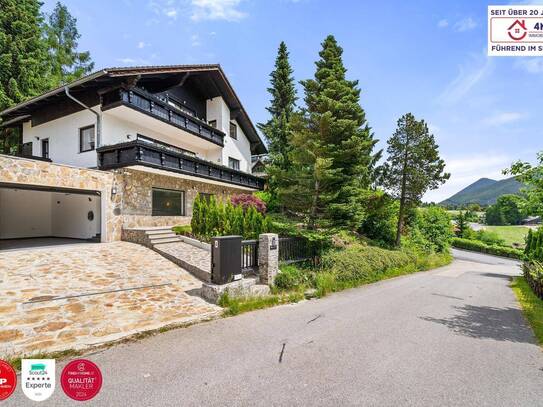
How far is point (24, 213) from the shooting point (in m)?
16.3

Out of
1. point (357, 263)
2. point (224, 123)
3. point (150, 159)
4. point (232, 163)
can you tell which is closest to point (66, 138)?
point (150, 159)

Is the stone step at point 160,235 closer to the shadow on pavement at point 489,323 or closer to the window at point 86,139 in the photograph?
the window at point 86,139

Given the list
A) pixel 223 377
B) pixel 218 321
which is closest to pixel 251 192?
pixel 218 321

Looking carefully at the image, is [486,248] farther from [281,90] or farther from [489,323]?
[489,323]

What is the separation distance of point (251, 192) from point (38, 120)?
1546 cm

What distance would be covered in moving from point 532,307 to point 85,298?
14054 mm

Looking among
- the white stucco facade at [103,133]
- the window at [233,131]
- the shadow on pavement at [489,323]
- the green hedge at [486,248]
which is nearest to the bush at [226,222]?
the white stucco facade at [103,133]

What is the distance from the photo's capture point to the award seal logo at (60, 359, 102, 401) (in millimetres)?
3398

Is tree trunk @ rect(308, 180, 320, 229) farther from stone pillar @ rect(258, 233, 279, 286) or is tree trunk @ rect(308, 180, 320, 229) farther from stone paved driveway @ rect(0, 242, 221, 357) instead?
stone paved driveway @ rect(0, 242, 221, 357)

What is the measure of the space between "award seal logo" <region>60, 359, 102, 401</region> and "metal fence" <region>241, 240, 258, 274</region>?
16.4 ft

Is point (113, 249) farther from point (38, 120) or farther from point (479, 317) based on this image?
point (479, 317)

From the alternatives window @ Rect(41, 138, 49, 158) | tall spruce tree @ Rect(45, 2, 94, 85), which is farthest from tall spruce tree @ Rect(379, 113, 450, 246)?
tall spruce tree @ Rect(45, 2, 94, 85)

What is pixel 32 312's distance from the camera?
5578 millimetres

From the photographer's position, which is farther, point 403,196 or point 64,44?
point 64,44
